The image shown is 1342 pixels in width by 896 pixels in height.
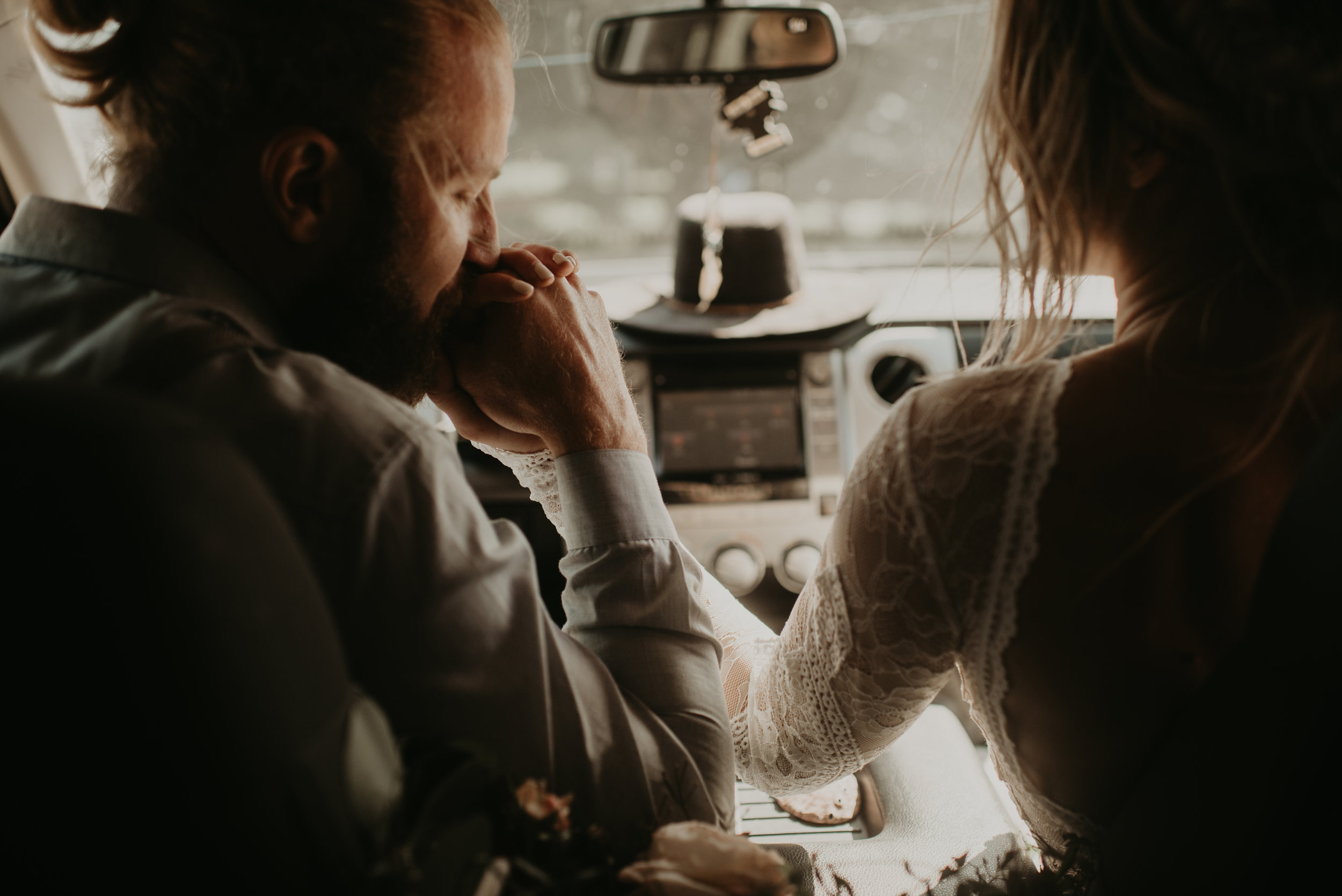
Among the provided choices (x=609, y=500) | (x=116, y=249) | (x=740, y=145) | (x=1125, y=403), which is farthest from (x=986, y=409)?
(x=740, y=145)

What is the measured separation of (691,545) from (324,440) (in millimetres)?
1318

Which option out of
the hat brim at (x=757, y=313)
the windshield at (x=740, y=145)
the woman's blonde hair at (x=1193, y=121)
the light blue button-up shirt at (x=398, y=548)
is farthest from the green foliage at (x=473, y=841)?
the windshield at (x=740, y=145)

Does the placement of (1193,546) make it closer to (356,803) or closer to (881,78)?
(356,803)

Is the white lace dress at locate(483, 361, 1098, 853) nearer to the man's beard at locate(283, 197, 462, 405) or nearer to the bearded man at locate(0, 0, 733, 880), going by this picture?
the bearded man at locate(0, 0, 733, 880)

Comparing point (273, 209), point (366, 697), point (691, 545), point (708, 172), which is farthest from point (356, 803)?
point (708, 172)

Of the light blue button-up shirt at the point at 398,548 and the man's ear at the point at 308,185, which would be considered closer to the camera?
the light blue button-up shirt at the point at 398,548

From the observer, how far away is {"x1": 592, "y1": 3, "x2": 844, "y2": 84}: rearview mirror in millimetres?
1641

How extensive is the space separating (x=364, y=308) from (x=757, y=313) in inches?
46.3

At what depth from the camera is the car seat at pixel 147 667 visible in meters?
0.44

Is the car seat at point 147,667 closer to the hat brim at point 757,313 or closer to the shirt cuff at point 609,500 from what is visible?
the shirt cuff at point 609,500

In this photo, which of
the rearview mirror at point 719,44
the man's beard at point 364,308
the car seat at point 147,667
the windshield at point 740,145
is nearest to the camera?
the car seat at point 147,667

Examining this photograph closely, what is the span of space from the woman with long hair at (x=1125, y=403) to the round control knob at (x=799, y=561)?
1.05 m

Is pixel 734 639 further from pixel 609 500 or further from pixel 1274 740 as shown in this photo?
pixel 1274 740

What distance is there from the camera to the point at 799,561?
73.8 inches
